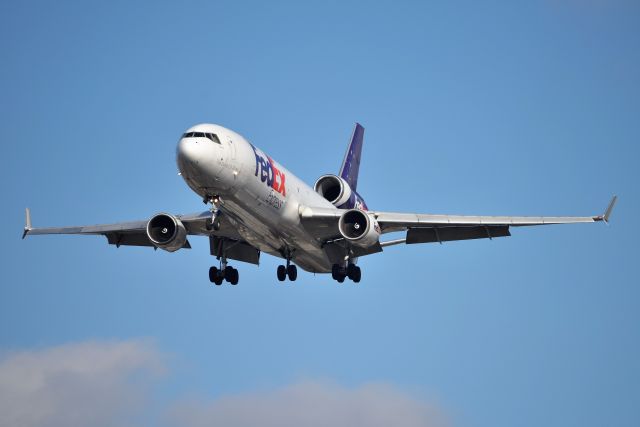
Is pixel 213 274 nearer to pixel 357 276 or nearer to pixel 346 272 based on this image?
pixel 346 272

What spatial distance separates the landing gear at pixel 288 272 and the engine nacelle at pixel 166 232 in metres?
5.08

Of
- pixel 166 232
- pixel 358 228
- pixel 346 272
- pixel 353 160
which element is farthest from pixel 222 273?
pixel 353 160

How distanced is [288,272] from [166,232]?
6.13 meters

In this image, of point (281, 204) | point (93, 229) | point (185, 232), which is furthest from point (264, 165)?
point (93, 229)

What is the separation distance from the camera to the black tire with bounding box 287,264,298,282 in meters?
52.2

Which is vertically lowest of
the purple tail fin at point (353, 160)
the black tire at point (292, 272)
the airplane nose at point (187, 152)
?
the black tire at point (292, 272)

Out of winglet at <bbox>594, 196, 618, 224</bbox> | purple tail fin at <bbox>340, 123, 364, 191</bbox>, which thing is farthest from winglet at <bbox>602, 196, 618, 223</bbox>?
purple tail fin at <bbox>340, 123, 364, 191</bbox>

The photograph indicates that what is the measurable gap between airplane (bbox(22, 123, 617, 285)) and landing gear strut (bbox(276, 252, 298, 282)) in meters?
0.05

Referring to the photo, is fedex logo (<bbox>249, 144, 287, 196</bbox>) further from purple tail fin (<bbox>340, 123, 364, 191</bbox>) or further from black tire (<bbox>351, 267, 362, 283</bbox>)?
purple tail fin (<bbox>340, 123, 364, 191</bbox>)

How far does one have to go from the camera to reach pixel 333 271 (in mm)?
52938

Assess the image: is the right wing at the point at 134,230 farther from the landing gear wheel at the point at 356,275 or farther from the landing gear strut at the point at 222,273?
the landing gear wheel at the point at 356,275

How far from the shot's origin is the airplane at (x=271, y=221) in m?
45.1

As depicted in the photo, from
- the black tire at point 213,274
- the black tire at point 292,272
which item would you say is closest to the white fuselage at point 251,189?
the black tire at point 292,272

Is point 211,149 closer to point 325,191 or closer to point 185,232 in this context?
point 185,232
